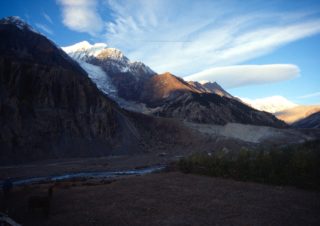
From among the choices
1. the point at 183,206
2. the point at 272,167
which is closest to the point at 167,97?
the point at 272,167

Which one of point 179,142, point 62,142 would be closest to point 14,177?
point 62,142

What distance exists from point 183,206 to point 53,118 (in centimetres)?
5037

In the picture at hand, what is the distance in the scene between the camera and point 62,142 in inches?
2253

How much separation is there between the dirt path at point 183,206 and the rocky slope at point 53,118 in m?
36.1

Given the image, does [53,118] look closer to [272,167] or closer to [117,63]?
[272,167]

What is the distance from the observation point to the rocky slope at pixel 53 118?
52.7 m

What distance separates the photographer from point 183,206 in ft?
47.4

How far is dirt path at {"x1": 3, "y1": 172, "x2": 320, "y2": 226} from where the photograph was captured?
12.2 m

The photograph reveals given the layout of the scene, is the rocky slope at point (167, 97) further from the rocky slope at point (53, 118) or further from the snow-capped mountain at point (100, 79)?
the rocky slope at point (53, 118)

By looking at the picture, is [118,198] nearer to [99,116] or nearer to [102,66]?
[99,116]

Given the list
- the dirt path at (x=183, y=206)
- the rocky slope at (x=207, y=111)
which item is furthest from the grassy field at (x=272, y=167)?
the rocky slope at (x=207, y=111)

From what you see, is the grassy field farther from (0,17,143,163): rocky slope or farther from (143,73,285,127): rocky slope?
(143,73,285,127): rocky slope

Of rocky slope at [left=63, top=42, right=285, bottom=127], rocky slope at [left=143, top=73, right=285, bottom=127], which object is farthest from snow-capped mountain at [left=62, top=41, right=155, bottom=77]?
rocky slope at [left=143, top=73, right=285, bottom=127]

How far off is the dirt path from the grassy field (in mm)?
1400
